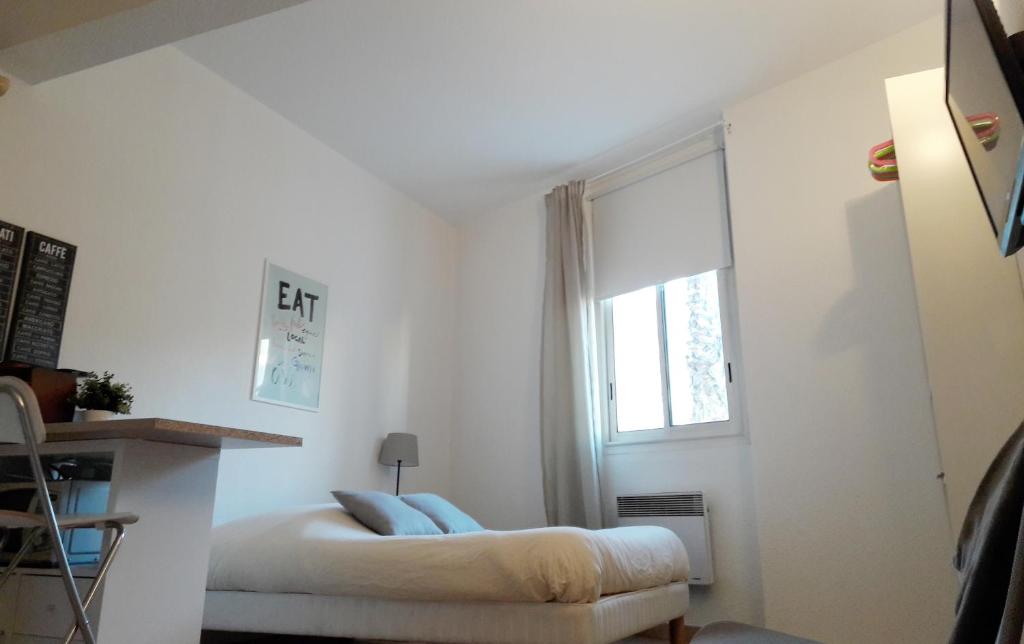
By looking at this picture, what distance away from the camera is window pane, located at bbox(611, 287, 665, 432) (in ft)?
13.5

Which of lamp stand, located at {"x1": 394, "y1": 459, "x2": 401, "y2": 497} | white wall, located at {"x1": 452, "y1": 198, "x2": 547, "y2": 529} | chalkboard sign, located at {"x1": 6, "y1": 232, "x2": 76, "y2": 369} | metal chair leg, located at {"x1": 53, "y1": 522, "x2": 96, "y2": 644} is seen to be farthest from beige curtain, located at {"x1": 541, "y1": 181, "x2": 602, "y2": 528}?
metal chair leg, located at {"x1": 53, "y1": 522, "x2": 96, "y2": 644}

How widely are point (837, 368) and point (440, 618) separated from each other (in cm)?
221

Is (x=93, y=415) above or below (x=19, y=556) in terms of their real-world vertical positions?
above

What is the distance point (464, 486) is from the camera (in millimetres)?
4824

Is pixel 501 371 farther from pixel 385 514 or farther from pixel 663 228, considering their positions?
pixel 385 514

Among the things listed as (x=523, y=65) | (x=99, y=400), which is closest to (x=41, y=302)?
(x=99, y=400)

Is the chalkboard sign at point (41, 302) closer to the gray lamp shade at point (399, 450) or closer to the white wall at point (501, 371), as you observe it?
the gray lamp shade at point (399, 450)

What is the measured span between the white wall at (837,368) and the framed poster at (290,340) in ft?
8.11

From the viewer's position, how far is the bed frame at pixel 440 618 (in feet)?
7.00

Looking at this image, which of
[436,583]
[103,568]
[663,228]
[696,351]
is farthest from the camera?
[663,228]

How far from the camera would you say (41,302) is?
266cm

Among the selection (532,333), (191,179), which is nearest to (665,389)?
(532,333)

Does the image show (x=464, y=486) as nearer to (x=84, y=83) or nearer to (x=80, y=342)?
(x=80, y=342)

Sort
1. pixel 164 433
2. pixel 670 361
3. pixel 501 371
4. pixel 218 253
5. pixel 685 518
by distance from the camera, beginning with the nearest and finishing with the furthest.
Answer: pixel 164 433, pixel 218 253, pixel 685 518, pixel 670 361, pixel 501 371
